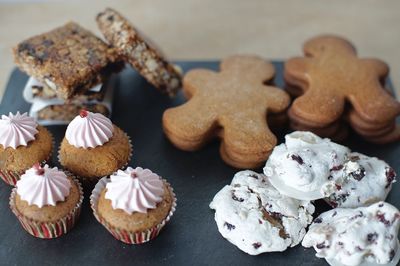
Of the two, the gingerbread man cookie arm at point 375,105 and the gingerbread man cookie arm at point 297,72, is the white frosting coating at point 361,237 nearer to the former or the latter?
the gingerbread man cookie arm at point 375,105

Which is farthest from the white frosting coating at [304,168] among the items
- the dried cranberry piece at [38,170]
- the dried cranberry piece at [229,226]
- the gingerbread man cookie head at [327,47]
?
the dried cranberry piece at [38,170]

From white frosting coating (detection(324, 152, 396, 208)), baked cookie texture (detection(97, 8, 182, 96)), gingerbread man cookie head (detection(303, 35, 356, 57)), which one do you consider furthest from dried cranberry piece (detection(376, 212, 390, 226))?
baked cookie texture (detection(97, 8, 182, 96))

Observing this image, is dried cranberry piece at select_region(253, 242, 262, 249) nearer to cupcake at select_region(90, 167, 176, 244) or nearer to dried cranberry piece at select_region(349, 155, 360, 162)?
cupcake at select_region(90, 167, 176, 244)

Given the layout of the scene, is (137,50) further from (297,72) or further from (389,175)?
(389,175)

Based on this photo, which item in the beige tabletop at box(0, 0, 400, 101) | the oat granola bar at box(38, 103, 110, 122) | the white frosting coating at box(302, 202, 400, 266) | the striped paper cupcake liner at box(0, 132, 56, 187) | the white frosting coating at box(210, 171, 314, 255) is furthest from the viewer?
the beige tabletop at box(0, 0, 400, 101)

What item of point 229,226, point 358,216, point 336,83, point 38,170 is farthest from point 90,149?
point 336,83

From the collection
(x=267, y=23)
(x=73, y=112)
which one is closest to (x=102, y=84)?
(x=73, y=112)

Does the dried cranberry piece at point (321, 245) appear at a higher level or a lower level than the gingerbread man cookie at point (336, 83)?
lower
